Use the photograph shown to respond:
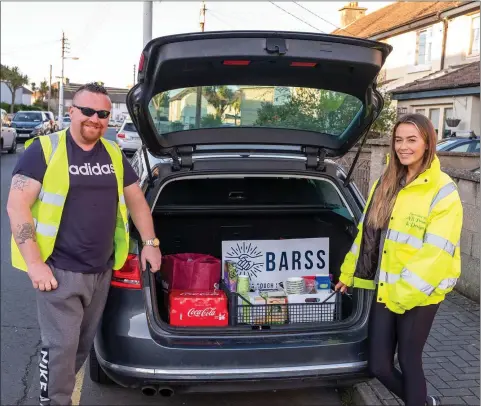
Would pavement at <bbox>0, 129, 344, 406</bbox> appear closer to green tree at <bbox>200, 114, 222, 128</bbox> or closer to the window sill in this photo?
green tree at <bbox>200, 114, 222, 128</bbox>

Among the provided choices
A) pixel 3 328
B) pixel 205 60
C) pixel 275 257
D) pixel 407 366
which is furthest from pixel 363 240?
pixel 3 328

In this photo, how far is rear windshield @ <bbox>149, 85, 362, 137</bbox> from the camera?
337 centimetres

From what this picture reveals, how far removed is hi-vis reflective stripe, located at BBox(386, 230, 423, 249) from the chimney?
3164 cm

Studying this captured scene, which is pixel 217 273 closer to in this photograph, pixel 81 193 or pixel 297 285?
pixel 297 285

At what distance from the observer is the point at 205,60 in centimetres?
282

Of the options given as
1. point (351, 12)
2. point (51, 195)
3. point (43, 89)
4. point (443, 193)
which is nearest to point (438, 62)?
point (351, 12)

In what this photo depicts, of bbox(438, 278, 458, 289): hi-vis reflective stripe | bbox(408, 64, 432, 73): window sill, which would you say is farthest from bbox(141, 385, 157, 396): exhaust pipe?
bbox(408, 64, 432, 73): window sill

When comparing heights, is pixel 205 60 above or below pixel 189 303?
above

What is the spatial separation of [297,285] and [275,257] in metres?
0.32

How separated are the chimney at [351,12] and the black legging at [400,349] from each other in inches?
1247

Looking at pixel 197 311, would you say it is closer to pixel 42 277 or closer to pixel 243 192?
pixel 42 277

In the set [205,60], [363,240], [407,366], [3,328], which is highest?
[205,60]

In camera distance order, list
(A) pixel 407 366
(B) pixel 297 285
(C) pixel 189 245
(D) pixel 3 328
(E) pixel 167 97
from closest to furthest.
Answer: (A) pixel 407 366 < (E) pixel 167 97 < (B) pixel 297 285 < (C) pixel 189 245 < (D) pixel 3 328

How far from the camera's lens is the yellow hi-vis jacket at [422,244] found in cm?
272
